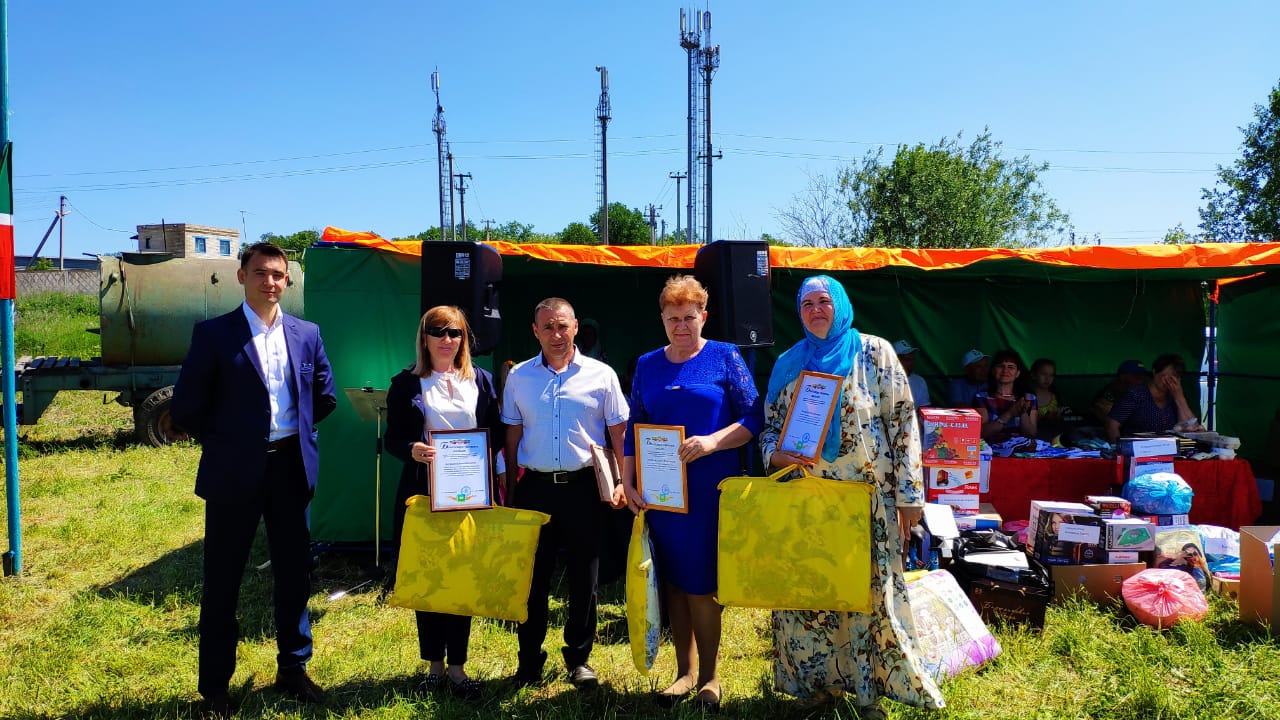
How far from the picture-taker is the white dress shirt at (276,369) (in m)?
2.82

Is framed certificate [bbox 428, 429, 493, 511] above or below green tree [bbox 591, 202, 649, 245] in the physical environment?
below

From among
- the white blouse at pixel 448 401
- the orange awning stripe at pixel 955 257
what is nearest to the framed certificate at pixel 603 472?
the white blouse at pixel 448 401

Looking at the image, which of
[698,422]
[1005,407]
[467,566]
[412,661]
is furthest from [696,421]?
[1005,407]

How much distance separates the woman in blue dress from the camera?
2.66 meters

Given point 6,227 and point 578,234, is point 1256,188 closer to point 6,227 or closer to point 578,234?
point 6,227

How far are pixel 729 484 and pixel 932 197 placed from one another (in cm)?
1818

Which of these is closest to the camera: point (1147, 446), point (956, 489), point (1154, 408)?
point (956, 489)

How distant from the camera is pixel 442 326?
9.75ft

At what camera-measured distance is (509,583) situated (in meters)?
2.82

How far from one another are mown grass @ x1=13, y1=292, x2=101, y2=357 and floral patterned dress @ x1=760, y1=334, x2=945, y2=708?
15745 millimetres

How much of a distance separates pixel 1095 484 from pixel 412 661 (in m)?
4.61

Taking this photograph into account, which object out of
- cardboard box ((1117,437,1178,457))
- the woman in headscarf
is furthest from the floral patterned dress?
cardboard box ((1117,437,1178,457))

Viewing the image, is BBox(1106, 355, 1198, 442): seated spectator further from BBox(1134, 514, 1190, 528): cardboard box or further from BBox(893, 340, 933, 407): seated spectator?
BBox(893, 340, 933, 407): seated spectator

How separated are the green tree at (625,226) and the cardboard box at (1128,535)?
47.7m
